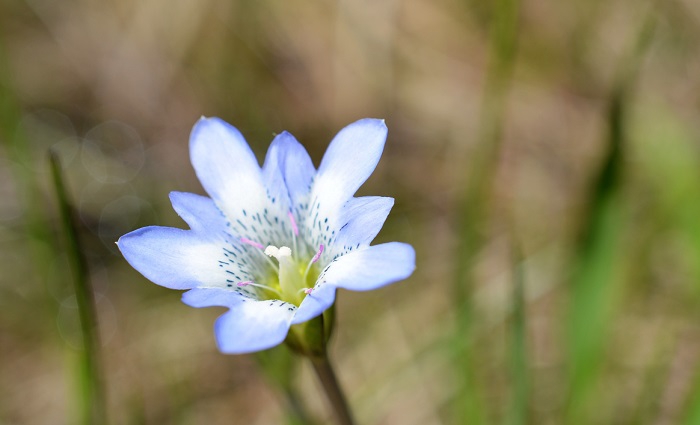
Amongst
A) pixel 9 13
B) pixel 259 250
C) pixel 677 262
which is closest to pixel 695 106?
pixel 677 262

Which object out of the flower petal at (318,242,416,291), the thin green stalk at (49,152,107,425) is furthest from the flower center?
the thin green stalk at (49,152,107,425)

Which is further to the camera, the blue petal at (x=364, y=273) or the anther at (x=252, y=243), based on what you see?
the anther at (x=252, y=243)

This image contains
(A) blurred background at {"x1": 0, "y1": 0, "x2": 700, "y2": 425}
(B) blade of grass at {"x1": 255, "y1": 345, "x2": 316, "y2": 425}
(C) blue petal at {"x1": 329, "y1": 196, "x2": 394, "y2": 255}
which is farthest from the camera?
(A) blurred background at {"x1": 0, "y1": 0, "x2": 700, "y2": 425}

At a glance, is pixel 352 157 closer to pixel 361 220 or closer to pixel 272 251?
pixel 361 220

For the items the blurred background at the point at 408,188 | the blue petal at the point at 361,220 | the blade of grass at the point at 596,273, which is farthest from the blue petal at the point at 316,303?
the blade of grass at the point at 596,273

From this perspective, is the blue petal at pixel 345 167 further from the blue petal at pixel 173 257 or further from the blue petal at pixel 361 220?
the blue petal at pixel 173 257

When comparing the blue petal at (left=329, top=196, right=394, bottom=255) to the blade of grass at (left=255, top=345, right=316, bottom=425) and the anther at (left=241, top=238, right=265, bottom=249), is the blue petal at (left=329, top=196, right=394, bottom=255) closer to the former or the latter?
the anther at (left=241, top=238, right=265, bottom=249)

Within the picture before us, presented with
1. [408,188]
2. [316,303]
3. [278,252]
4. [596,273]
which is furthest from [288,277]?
[408,188]
